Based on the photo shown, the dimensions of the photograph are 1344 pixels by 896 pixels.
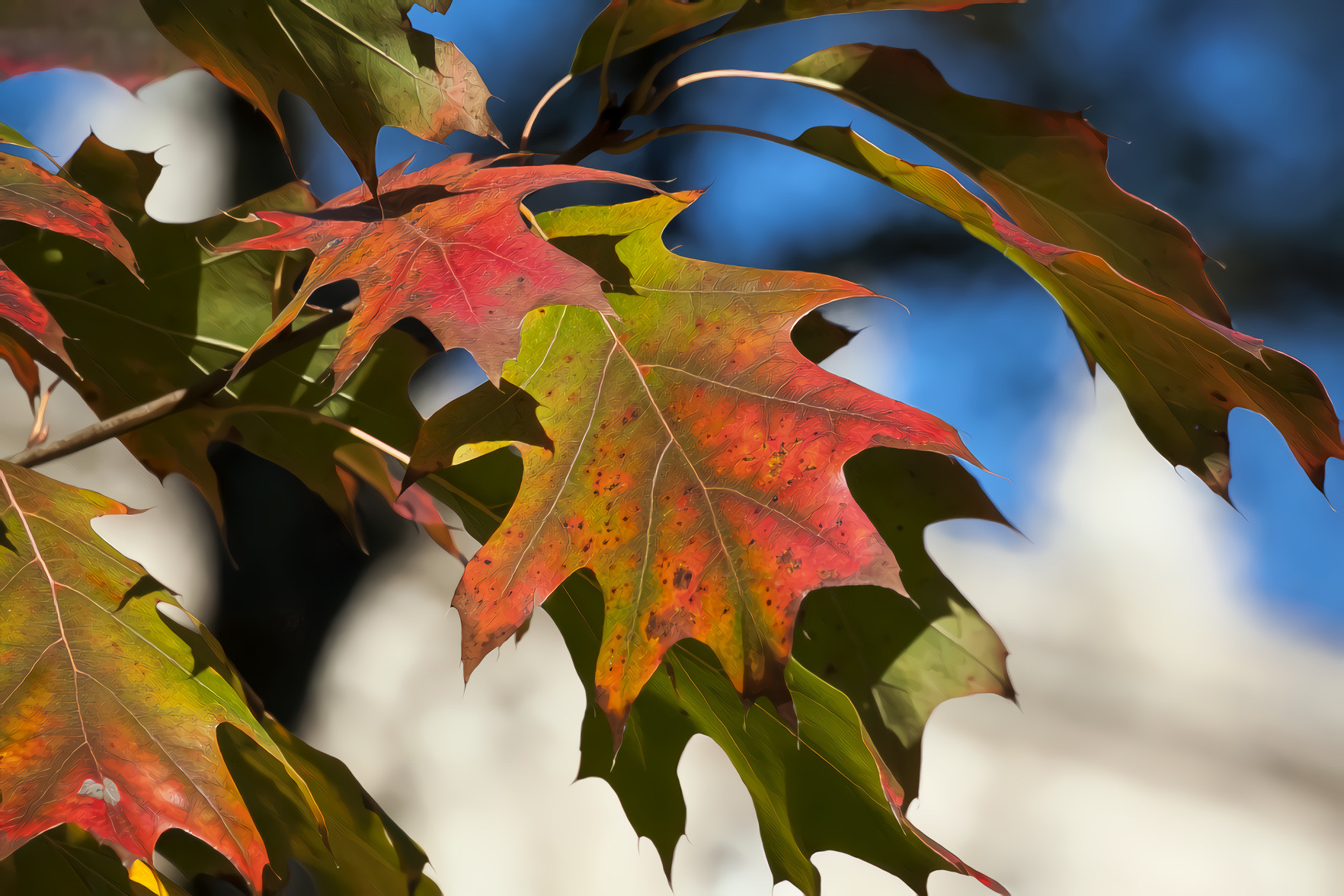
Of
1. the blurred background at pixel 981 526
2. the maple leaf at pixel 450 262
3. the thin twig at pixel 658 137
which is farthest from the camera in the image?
the blurred background at pixel 981 526

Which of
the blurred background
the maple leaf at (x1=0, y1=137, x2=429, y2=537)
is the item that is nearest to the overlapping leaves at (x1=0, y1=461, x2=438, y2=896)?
the maple leaf at (x1=0, y1=137, x2=429, y2=537)

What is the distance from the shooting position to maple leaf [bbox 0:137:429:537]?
389mm

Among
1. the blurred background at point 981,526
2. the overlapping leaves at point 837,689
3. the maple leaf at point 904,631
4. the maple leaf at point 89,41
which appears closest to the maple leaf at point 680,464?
the overlapping leaves at point 837,689

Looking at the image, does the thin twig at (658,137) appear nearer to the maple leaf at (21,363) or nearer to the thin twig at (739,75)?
the thin twig at (739,75)

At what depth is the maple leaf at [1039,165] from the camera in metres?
Result: 0.31

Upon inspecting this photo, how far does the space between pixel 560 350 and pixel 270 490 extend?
0.72 meters

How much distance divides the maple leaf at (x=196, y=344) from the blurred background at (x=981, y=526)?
40cm

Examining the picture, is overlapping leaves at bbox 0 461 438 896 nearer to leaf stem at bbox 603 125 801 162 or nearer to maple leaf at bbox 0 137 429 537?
maple leaf at bbox 0 137 429 537

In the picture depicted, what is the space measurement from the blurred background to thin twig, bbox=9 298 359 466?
496mm

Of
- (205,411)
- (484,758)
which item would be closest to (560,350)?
(205,411)

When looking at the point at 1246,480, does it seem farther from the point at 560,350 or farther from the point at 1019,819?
the point at 560,350

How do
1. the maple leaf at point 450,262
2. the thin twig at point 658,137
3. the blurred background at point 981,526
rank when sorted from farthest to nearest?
the blurred background at point 981,526 < the thin twig at point 658,137 < the maple leaf at point 450,262

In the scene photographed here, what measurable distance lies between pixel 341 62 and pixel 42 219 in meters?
0.11

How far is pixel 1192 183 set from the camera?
2.65 feet
